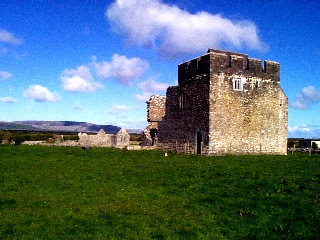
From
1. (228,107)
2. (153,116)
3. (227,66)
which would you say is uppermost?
(227,66)

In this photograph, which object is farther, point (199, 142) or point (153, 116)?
point (153, 116)

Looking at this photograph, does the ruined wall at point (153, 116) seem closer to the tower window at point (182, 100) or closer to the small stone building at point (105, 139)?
the small stone building at point (105, 139)

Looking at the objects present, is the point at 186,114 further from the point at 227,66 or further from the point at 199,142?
the point at 227,66

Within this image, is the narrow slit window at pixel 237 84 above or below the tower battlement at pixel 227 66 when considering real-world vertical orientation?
below

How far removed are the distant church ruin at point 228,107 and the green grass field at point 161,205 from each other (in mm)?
12248

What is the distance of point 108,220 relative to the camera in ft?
33.6

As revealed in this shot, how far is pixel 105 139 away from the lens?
48562mm

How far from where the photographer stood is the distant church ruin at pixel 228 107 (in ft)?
99.3

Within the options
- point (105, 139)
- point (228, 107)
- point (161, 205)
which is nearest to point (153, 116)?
point (105, 139)

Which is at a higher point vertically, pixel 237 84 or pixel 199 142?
pixel 237 84

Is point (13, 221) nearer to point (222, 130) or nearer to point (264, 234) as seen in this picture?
point (264, 234)

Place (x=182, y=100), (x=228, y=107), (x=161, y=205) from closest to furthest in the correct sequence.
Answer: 1. (x=161, y=205)
2. (x=228, y=107)
3. (x=182, y=100)

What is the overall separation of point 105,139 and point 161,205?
1480 inches

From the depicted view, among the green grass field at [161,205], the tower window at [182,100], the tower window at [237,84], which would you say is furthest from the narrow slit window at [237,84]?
the green grass field at [161,205]
